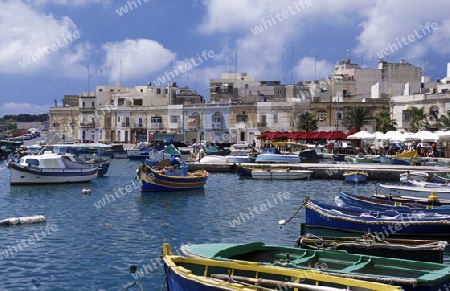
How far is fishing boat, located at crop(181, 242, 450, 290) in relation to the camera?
1314cm

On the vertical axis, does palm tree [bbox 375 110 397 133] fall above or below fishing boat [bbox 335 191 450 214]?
above

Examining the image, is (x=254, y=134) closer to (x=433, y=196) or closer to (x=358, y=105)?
(x=358, y=105)

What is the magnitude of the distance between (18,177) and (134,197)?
10.1m

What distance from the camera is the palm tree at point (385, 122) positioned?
7269cm

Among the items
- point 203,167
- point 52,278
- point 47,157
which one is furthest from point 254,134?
point 52,278

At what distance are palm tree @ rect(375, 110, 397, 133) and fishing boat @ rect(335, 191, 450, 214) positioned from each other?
44587 mm

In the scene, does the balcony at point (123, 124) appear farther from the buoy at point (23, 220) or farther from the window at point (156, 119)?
the buoy at point (23, 220)

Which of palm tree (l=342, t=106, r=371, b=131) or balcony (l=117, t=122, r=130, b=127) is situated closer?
palm tree (l=342, t=106, r=371, b=131)

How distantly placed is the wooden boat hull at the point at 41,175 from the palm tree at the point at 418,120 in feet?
123

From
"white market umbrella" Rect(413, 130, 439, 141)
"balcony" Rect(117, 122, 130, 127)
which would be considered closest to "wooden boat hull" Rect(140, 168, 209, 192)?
"white market umbrella" Rect(413, 130, 439, 141)

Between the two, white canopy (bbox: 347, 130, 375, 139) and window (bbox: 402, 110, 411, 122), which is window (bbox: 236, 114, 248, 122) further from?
white canopy (bbox: 347, 130, 375, 139)

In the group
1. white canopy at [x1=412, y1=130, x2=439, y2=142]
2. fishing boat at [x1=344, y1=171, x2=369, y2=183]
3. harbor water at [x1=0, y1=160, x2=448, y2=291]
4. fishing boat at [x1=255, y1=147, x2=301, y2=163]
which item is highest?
white canopy at [x1=412, y1=130, x2=439, y2=142]

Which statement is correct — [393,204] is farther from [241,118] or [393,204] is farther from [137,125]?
[137,125]

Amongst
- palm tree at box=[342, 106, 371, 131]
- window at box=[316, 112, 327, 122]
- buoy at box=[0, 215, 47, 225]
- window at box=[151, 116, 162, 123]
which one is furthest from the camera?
window at box=[151, 116, 162, 123]
